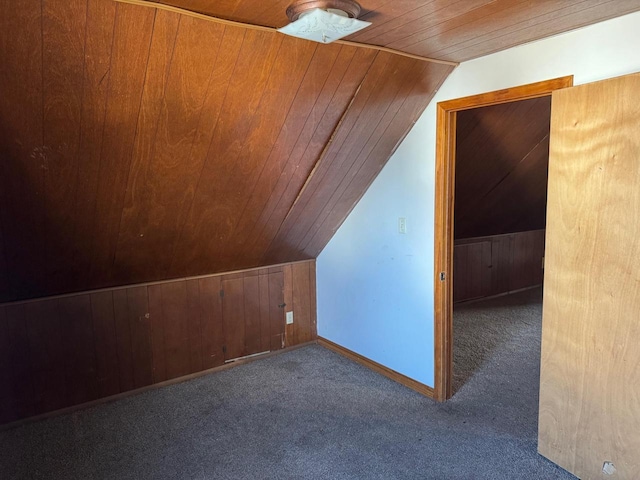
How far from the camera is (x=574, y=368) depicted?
199 cm

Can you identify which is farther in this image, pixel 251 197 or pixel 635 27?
pixel 251 197

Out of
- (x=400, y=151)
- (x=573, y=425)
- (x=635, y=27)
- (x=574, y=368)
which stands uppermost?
(x=635, y=27)

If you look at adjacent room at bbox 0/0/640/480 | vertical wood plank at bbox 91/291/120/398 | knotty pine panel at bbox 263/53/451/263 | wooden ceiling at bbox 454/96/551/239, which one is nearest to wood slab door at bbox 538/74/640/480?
adjacent room at bbox 0/0/640/480

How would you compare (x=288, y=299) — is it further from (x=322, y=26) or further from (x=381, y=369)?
(x=322, y=26)

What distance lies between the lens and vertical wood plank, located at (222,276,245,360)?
3.29 meters

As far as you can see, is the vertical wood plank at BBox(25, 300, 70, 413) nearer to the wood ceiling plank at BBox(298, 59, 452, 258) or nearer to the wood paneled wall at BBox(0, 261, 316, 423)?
the wood paneled wall at BBox(0, 261, 316, 423)

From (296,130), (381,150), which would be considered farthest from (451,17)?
(381,150)

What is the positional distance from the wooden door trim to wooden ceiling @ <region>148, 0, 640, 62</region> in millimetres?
435

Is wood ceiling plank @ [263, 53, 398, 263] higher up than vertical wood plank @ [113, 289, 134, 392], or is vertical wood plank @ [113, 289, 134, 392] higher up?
wood ceiling plank @ [263, 53, 398, 263]

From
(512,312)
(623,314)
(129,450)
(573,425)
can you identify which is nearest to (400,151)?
(623,314)

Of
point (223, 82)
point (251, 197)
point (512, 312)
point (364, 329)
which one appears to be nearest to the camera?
point (223, 82)

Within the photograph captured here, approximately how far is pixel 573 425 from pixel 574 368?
27 cm

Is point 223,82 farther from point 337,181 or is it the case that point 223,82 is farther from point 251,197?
point 337,181

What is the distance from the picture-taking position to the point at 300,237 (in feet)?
11.0
